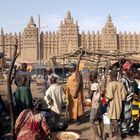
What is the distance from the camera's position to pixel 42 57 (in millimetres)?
62156

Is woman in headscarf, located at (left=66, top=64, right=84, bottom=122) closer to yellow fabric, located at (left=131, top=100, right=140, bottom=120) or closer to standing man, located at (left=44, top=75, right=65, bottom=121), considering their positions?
standing man, located at (left=44, top=75, right=65, bottom=121)

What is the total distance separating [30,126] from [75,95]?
408cm

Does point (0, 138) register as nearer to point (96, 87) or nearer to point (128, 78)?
point (96, 87)

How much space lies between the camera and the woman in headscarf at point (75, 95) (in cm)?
901

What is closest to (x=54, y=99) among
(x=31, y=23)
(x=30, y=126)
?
(x=30, y=126)

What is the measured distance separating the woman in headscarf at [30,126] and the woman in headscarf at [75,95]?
4028mm

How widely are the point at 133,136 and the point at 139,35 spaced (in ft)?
189

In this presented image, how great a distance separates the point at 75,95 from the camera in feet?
29.5

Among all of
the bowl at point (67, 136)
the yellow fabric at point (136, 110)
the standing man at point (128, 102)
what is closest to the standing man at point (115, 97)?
the standing man at point (128, 102)

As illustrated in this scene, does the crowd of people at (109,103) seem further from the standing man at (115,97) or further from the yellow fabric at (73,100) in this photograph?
the yellow fabric at (73,100)

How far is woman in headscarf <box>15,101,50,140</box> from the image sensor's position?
4930mm

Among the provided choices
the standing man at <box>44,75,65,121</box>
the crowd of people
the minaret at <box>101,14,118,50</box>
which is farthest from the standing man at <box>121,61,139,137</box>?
the minaret at <box>101,14,118,50</box>

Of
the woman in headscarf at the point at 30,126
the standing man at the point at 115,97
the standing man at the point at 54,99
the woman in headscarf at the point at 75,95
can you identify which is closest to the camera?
the woman in headscarf at the point at 30,126

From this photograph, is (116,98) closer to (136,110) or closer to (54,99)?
(136,110)
